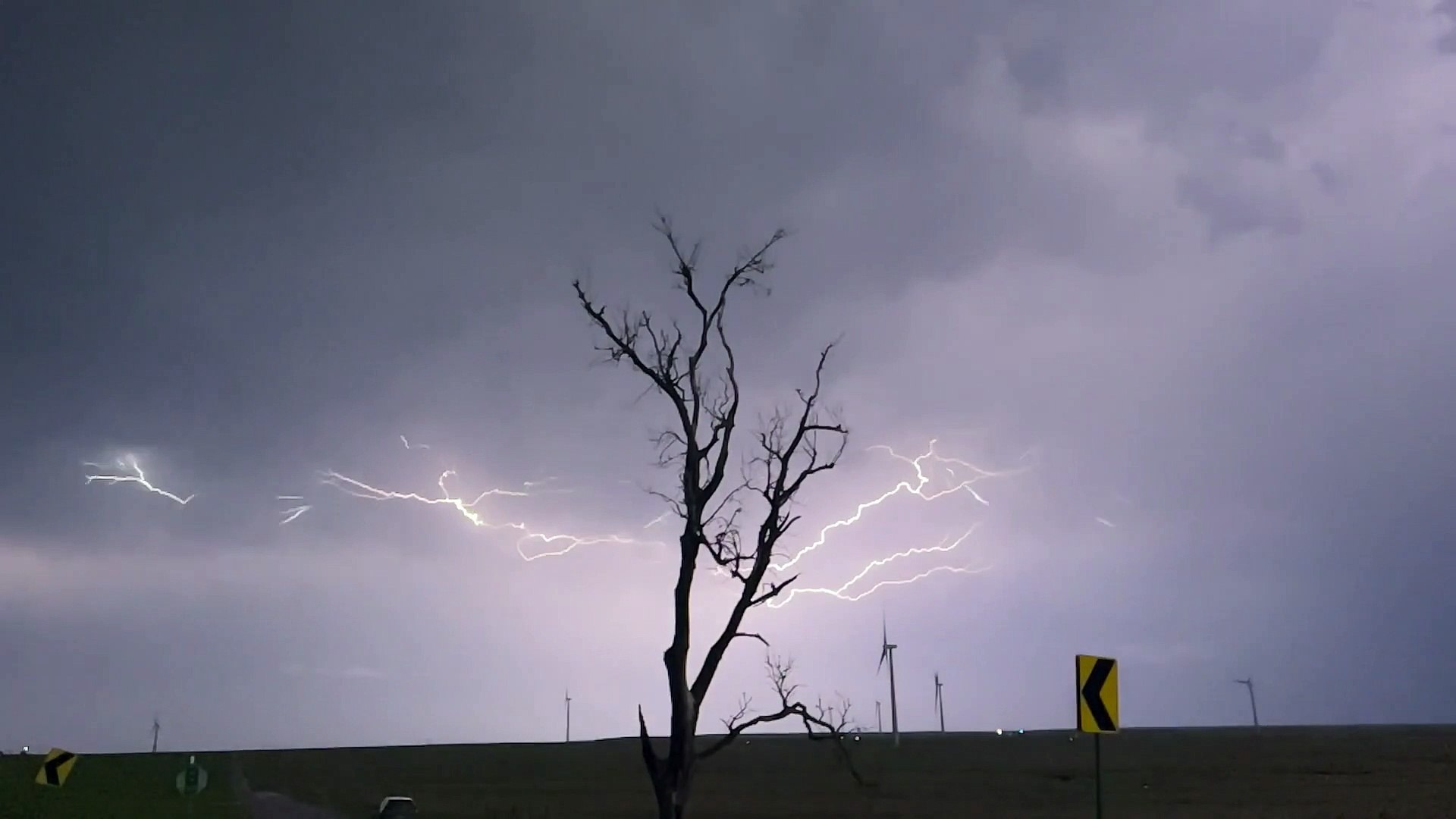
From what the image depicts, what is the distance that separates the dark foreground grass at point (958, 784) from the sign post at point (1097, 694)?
2583cm

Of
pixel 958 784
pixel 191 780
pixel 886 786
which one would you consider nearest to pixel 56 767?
pixel 191 780

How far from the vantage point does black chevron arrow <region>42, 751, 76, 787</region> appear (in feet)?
87.7

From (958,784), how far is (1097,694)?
49380 mm

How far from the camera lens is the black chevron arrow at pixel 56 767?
87.7 feet

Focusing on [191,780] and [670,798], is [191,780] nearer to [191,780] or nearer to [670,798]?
[191,780]

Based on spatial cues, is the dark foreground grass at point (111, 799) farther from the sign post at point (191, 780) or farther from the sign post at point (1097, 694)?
the sign post at point (1097, 694)

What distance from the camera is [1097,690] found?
10367 mm

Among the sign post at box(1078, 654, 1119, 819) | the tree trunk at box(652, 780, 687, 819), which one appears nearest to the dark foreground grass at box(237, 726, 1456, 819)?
the tree trunk at box(652, 780, 687, 819)

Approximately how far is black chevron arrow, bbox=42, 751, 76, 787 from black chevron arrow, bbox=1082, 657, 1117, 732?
2549 cm

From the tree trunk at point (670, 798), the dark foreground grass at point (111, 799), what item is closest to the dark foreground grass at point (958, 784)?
the dark foreground grass at point (111, 799)

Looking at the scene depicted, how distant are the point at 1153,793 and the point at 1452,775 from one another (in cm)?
1553

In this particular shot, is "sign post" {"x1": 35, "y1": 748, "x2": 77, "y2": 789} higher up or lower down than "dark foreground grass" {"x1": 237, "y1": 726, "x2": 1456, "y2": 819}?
higher up

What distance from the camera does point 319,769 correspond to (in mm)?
89625

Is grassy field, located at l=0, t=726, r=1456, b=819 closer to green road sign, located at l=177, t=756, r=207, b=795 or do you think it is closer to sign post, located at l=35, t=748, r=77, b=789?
sign post, located at l=35, t=748, r=77, b=789
